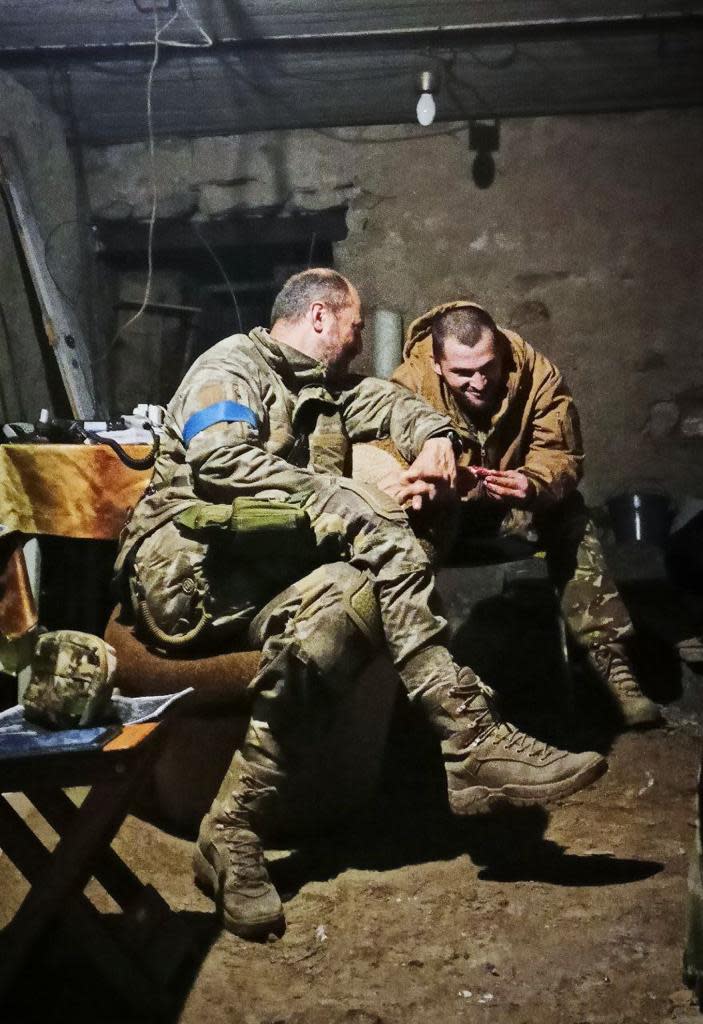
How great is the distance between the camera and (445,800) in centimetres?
351

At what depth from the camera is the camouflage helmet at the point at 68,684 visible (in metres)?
2.31

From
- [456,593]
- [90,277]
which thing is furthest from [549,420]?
[90,277]

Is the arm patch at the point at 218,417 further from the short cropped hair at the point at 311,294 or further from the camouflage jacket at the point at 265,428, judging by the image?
the short cropped hair at the point at 311,294

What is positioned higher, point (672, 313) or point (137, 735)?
point (672, 313)

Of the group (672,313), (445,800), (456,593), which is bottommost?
(445,800)

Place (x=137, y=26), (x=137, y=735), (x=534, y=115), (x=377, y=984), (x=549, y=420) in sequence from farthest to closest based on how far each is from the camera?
(x=534, y=115) < (x=137, y=26) < (x=549, y=420) < (x=377, y=984) < (x=137, y=735)

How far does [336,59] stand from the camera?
546cm

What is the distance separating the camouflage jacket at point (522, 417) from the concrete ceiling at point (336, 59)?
197 centimetres

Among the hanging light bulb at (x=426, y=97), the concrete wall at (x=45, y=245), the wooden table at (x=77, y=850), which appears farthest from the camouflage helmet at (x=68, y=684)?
the hanging light bulb at (x=426, y=97)

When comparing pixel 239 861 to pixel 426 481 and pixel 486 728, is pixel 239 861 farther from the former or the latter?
pixel 426 481

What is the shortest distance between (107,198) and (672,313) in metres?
3.95

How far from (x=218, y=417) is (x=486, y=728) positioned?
4.08 feet

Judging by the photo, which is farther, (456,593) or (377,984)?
(456,593)

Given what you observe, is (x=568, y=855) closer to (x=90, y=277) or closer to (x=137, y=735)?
(x=137, y=735)
